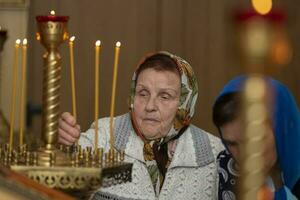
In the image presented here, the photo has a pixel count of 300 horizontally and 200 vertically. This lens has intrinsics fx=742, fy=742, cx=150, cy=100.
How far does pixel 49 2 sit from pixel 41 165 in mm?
3387

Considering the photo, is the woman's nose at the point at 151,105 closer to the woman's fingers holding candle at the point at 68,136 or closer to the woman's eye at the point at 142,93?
the woman's eye at the point at 142,93

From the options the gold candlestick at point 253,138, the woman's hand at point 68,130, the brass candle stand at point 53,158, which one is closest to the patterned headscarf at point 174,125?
the woman's hand at point 68,130

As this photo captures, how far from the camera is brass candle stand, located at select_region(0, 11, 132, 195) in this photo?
4.72 feet

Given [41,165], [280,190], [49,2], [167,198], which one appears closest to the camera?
[41,165]

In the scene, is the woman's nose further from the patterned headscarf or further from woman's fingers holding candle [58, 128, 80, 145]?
woman's fingers holding candle [58, 128, 80, 145]

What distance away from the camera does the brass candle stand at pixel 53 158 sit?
1.44 metres

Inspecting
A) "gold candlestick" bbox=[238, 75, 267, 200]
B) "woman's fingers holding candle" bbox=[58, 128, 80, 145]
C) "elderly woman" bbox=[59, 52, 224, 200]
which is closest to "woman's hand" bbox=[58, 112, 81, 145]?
"woman's fingers holding candle" bbox=[58, 128, 80, 145]

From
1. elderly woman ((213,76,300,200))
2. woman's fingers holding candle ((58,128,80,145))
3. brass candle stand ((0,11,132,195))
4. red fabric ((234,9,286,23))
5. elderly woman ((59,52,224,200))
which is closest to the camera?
red fabric ((234,9,286,23))

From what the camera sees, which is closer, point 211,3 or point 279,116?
point 279,116

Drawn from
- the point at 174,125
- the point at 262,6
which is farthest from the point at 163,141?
the point at 262,6

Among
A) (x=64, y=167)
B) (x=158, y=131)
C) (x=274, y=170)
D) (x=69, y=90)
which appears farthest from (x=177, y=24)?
(x=64, y=167)

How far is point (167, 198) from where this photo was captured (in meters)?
2.39

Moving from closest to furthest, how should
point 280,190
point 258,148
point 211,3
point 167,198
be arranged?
point 258,148 < point 280,190 < point 167,198 < point 211,3

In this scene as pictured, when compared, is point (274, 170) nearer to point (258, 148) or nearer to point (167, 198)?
point (167, 198)
